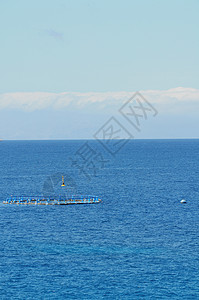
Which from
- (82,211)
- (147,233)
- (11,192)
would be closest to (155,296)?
(147,233)

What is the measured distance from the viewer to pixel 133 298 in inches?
2640

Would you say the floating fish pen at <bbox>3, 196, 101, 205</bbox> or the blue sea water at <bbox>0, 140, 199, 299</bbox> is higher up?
the floating fish pen at <bbox>3, 196, 101, 205</bbox>

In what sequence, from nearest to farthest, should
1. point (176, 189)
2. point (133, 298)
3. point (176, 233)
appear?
1. point (133, 298)
2. point (176, 233)
3. point (176, 189)

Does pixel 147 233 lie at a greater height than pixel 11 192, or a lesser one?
lesser

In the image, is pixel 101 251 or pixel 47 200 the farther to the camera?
pixel 47 200

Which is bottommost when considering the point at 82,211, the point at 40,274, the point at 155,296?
the point at 155,296

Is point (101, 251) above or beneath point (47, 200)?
beneath

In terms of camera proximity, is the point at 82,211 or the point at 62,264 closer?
the point at 62,264

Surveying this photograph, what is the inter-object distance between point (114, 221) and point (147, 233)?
578 inches

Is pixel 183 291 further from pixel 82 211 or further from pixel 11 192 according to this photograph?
pixel 11 192

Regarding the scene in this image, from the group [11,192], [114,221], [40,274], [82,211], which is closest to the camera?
[40,274]

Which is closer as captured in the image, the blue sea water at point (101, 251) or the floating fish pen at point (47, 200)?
the blue sea water at point (101, 251)

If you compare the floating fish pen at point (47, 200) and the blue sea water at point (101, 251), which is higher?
the floating fish pen at point (47, 200)

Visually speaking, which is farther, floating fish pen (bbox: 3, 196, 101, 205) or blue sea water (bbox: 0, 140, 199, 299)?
floating fish pen (bbox: 3, 196, 101, 205)
